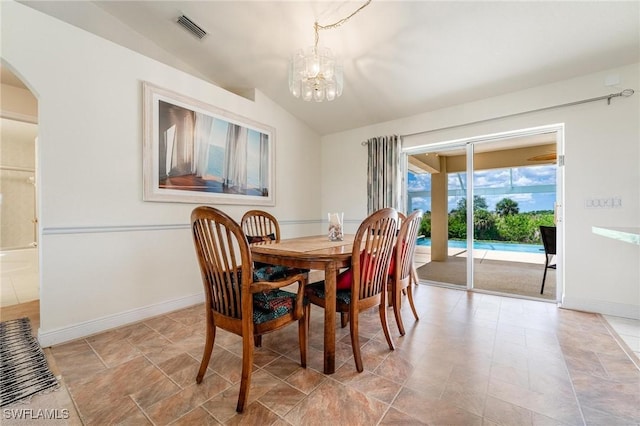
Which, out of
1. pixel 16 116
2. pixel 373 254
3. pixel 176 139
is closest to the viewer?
pixel 373 254

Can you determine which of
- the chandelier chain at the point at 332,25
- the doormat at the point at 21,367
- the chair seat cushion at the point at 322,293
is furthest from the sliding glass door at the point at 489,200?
the doormat at the point at 21,367

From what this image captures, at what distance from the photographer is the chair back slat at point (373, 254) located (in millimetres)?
1620

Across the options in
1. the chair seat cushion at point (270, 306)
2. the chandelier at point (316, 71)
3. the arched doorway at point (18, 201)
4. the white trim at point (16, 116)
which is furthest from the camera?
the arched doorway at point (18, 201)

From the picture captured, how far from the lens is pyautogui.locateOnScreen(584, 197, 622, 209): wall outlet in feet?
8.25

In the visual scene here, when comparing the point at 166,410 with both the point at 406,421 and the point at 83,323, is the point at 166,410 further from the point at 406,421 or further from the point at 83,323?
the point at 83,323

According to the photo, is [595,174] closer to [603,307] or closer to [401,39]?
[603,307]

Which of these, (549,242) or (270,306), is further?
(549,242)

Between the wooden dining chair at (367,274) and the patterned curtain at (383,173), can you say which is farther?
the patterned curtain at (383,173)

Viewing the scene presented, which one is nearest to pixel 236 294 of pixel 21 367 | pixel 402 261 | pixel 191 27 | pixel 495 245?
pixel 402 261

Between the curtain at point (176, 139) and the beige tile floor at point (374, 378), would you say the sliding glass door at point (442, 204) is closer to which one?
the beige tile floor at point (374, 378)

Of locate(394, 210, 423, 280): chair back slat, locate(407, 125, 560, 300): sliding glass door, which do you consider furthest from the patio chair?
locate(394, 210, 423, 280): chair back slat

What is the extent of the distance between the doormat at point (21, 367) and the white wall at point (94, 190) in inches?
6.5

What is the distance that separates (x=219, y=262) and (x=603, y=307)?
12.2 feet

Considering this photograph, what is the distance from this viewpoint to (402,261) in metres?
2.13
